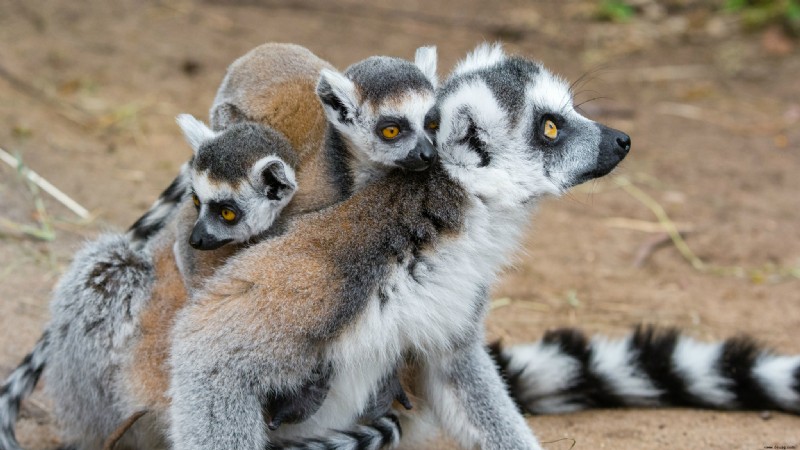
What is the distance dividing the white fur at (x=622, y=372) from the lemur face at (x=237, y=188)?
1.81 meters

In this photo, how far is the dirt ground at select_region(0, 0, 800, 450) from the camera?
5426mm

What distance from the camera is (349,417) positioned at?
12.5 feet

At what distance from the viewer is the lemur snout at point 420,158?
11.3ft

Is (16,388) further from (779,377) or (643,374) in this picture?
(779,377)

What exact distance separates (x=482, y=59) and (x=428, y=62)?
451 millimetres

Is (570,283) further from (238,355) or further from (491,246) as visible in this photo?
(238,355)

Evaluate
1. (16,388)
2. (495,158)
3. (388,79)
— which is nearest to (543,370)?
(495,158)

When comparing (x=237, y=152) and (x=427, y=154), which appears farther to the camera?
(x=237, y=152)

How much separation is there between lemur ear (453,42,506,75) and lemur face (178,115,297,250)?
2.83ft

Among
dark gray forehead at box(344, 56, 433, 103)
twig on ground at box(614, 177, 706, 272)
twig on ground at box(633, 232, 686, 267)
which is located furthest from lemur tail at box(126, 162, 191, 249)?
twig on ground at box(614, 177, 706, 272)

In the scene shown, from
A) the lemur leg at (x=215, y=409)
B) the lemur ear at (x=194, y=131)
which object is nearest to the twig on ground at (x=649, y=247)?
the lemur ear at (x=194, y=131)

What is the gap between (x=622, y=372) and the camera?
179 inches

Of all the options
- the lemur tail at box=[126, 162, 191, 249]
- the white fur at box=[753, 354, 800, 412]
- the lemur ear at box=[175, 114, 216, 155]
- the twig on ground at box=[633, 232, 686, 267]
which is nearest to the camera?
the lemur ear at box=[175, 114, 216, 155]

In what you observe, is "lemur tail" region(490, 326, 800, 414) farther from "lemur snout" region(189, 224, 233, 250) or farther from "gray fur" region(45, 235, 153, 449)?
"gray fur" region(45, 235, 153, 449)
